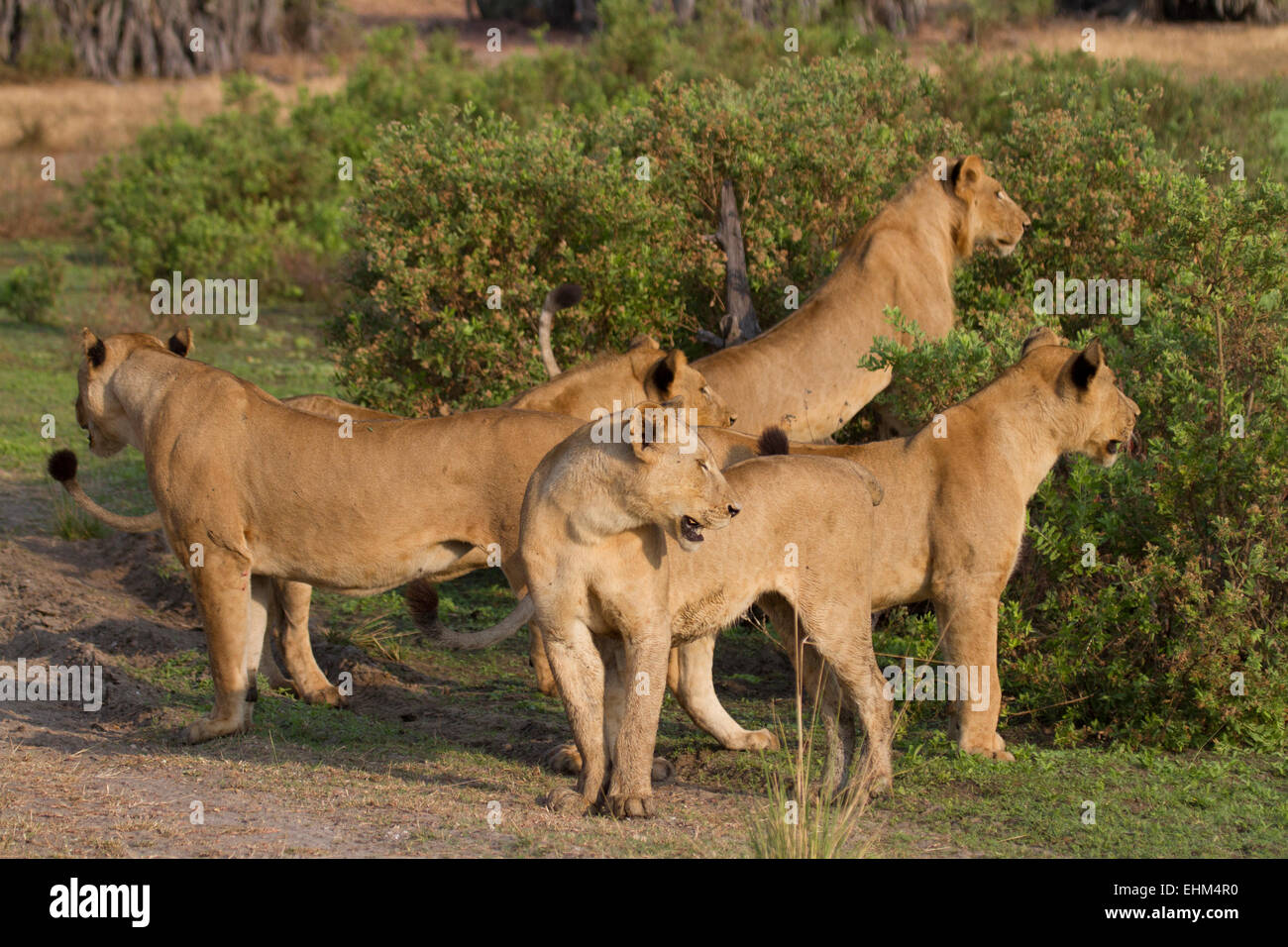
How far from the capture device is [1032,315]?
10.5m

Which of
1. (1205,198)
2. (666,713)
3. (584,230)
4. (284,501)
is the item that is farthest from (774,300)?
(284,501)

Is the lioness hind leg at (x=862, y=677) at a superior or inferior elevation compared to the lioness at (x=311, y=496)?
inferior

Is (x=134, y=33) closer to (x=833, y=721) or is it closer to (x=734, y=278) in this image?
(x=734, y=278)

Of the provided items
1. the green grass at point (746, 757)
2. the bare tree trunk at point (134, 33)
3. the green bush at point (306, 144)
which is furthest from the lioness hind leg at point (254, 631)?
the bare tree trunk at point (134, 33)

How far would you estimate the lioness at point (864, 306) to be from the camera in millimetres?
9672

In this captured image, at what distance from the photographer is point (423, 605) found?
23.3 ft

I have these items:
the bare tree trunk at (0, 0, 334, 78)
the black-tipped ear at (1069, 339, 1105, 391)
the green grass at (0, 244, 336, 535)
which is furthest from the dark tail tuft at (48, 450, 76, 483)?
the bare tree trunk at (0, 0, 334, 78)

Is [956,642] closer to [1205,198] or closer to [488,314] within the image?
[1205,198]

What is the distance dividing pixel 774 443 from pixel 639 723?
157cm

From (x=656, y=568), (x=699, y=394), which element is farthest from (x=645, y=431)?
(x=699, y=394)

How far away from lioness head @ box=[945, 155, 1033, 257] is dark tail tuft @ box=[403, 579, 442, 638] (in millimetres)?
5118

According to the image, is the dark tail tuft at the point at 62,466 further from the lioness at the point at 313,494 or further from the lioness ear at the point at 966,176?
the lioness ear at the point at 966,176

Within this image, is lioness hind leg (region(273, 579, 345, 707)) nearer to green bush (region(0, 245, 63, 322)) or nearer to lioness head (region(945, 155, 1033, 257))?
lioness head (region(945, 155, 1033, 257))

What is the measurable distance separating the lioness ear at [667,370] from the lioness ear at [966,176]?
4271mm
